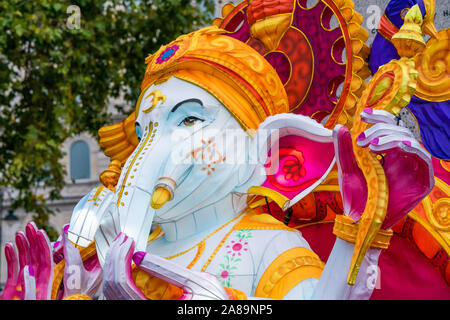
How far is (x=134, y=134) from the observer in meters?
3.11

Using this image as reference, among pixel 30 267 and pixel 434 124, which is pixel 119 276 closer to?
pixel 30 267

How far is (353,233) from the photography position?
221 centimetres

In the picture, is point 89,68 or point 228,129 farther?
point 89,68

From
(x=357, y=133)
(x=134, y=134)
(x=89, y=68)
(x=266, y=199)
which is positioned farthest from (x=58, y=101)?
(x=357, y=133)

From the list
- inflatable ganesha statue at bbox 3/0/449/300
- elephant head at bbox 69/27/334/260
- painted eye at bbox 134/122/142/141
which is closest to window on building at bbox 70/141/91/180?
inflatable ganesha statue at bbox 3/0/449/300

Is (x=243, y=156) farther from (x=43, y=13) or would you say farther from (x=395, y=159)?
(x=43, y=13)

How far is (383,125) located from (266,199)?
2.67 ft

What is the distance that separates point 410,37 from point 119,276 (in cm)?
113

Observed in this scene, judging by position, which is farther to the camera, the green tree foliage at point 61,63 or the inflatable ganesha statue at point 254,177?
the green tree foliage at point 61,63

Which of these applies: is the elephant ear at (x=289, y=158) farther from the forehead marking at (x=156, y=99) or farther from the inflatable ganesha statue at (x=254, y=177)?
the forehead marking at (x=156, y=99)

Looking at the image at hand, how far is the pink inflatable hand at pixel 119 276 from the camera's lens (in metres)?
2.20

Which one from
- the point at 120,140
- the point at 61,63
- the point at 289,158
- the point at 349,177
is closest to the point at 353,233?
the point at 349,177

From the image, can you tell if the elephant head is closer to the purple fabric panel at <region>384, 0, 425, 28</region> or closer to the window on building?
the purple fabric panel at <region>384, 0, 425, 28</region>

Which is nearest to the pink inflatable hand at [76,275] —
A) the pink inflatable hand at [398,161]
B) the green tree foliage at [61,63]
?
the pink inflatable hand at [398,161]
